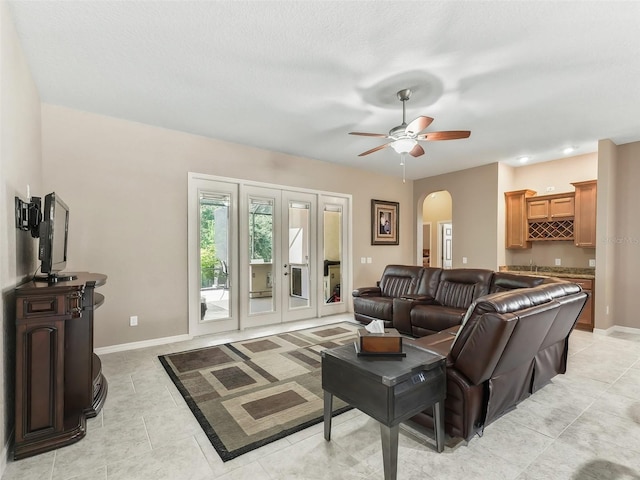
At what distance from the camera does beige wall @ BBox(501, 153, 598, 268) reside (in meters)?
5.50

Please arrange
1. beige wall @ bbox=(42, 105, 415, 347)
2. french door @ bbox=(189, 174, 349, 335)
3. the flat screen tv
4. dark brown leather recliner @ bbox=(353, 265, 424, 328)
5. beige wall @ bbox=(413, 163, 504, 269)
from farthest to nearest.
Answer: beige wall @ bbox=(413, 163, 504, 269) < dark brown leather recliner @ bbox=(353, 265, 424, 328) < french door @ bbox=(189, 174, 349, 335) < beige wall @ bbox=(42, 105, 415, 347) < the flat screen tv

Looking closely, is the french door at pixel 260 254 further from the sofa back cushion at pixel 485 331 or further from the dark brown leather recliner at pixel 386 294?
the sofa back cushion at pixel 485 331

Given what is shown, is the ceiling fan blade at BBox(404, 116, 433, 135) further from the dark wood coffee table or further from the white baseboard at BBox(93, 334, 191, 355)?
→ the white baseboard at BBox(93, 334, 191, 355)

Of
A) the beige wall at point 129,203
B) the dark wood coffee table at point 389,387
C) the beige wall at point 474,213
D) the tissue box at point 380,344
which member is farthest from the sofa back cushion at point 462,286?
the beige wall at point 129,203

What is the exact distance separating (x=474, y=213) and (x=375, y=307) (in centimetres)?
302

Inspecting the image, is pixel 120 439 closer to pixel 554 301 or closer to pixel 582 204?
pixel 554 301

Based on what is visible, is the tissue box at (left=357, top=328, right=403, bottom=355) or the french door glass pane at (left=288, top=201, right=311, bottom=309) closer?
the tissue box at (left=357, top=328, right=403, bottom=355)

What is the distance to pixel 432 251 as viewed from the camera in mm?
9289

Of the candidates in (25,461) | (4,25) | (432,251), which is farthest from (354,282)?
(4,25)

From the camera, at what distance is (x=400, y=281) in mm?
5312

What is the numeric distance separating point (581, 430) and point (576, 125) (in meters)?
3.71

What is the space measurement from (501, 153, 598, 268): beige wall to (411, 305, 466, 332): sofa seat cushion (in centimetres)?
287

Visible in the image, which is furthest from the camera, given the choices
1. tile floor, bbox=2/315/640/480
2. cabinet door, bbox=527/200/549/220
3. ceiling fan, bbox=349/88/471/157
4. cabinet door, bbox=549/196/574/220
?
cabinet door, bbox=527/200/549/220

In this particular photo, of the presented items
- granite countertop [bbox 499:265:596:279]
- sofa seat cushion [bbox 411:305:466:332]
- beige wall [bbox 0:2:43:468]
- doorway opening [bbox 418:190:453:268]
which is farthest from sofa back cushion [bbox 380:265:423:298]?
beige wall [bbox 0:2:43:468]
